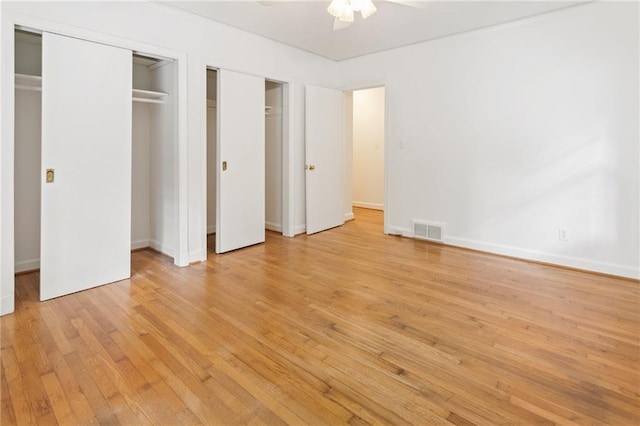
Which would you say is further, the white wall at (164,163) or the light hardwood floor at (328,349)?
the white wall at (164,163)

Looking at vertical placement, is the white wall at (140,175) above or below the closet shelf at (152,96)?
below

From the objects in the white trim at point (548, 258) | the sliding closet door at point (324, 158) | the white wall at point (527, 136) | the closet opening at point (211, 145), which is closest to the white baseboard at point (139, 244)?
the closet opening at point (211, 145)

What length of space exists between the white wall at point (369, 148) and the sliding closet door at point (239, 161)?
3.53m

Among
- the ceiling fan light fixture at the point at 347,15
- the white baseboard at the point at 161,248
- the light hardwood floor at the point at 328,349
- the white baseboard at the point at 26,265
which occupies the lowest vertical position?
the light hardwood floor at the point at 328,349

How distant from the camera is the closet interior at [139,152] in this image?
3258 mm

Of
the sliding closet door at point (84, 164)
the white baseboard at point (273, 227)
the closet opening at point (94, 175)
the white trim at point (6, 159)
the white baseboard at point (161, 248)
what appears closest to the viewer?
the white trim at point (6, 159)

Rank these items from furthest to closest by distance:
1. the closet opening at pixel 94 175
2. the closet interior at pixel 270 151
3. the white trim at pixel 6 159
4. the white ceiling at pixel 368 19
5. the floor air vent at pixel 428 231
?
the closet interior at pixel 270 151, the floor air vent at pixel 428 231, the white ceiling at pixel 368 19, the closet opening at pixel 94 175, the white trim at pixel 6 159

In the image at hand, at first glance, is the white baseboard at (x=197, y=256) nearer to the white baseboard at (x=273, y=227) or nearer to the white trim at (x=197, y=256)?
the white trim at (x=197, y=256)

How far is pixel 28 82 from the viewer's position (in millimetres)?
3049

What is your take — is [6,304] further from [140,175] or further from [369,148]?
[369,148]

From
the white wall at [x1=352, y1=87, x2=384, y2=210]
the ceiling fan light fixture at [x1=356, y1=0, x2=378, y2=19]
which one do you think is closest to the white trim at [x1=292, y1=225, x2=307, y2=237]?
the white wall at [x1=352, y1=87, x2=384, y2=210]

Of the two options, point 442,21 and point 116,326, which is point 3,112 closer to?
point 116,326

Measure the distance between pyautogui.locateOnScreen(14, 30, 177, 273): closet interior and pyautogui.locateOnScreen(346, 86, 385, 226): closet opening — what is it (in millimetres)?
4120

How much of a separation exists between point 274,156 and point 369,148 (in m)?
2.98
